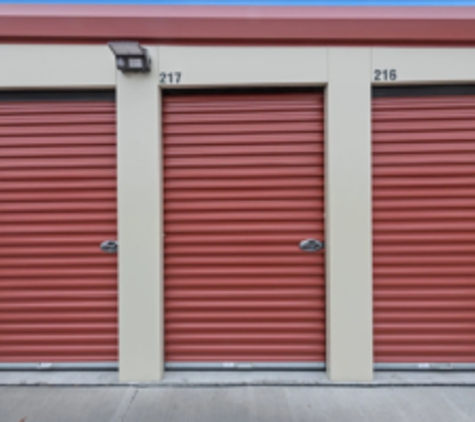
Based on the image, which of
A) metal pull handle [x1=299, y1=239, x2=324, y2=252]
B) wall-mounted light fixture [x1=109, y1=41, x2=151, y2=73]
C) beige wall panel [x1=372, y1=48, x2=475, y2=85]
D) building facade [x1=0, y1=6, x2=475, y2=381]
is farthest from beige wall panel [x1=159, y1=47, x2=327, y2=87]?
metal pull handle [x1=299, y1=239, x2=324, y2=252]

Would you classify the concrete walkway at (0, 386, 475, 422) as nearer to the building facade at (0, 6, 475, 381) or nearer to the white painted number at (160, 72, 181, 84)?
the building facade at (0, 6, 475, 381)

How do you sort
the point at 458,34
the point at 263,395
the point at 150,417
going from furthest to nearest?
the point at 458,34
the point at 263,395
the point at 150,417

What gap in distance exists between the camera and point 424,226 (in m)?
3.09

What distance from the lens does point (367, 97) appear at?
2.97 metres

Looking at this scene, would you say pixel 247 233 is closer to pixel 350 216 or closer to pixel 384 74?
pixel 350 216

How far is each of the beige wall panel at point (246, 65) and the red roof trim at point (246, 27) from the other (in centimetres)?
10

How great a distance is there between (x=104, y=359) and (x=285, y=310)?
185 cm

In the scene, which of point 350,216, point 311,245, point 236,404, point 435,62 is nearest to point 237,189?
point 311,245

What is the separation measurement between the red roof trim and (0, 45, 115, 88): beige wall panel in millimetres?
99

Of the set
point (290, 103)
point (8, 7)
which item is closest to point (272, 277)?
point (290, 103)

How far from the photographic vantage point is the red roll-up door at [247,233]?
3.12 m

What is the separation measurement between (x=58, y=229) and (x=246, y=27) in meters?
2.64

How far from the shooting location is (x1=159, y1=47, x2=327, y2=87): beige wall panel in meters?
2.99

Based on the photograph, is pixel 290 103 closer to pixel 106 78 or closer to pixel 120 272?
pixel 106 78
